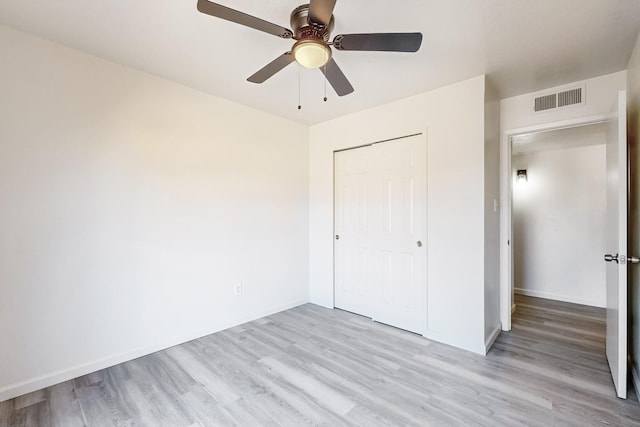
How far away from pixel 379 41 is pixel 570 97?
234cm

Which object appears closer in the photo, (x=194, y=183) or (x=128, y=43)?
(x=128, y=43)

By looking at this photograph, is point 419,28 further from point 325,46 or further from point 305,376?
point 305,376

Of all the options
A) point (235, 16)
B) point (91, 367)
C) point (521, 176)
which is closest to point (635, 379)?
point (521, 176)

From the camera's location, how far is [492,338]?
9.03ft

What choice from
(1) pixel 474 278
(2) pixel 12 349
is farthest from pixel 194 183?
(1) pixel 474 278

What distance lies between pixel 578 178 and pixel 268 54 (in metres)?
4.44

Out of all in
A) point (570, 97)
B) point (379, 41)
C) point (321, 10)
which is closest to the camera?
point (321, 10)

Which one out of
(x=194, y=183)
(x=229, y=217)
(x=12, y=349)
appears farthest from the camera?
(x=229, y=217)

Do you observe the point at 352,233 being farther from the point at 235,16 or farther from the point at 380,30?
the point at 235,16

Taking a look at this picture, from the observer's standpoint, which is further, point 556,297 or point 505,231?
point 556,297

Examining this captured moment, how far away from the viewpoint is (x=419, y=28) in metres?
1.90

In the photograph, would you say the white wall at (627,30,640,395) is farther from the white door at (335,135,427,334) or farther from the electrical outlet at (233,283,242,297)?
the electrical outlet at (233,283,242,297)

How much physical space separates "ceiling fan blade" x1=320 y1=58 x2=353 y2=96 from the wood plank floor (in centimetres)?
218

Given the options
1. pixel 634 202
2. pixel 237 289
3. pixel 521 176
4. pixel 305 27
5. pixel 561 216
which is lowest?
pixel 237 289
